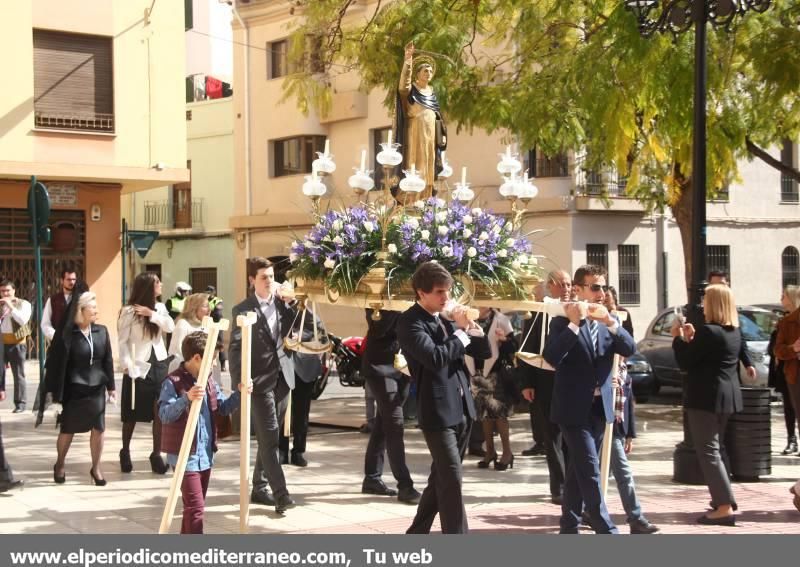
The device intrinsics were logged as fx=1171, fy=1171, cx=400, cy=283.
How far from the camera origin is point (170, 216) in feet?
131

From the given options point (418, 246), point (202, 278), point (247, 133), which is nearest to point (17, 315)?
point (418, 246)

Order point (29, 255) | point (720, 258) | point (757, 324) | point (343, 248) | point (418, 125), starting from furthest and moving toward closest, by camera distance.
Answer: point (720, 258) < point (29, 255) < point (757, 324) < point (418, 125) < point (343, 248)

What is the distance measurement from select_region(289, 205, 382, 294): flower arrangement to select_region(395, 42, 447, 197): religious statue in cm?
110

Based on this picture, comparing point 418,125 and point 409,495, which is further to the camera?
point 418,125

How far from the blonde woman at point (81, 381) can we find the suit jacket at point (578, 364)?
4.47m

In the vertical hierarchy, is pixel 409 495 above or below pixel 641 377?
below

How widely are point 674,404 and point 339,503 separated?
9810 mm

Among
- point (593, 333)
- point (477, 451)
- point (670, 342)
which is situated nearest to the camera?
point (593, 333)

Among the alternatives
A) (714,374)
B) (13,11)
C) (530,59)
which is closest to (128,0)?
(13,11)

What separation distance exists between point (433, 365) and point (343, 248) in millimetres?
1771

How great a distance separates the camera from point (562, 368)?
7.99 m

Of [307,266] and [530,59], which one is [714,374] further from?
[530,59]

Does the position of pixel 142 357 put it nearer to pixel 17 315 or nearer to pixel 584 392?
pixel 584 392

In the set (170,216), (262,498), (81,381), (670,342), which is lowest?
(262,498)
